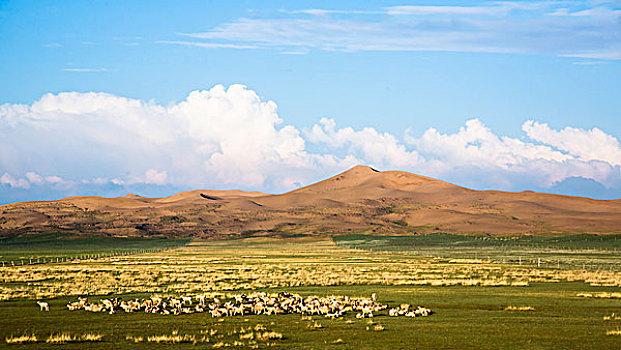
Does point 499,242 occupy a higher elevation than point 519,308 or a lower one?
higher

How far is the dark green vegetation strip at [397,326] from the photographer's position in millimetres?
23047

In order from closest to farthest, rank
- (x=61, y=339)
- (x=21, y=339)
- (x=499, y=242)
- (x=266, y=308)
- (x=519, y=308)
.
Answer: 1. (x=21, y=339)
2. (x=61, y=339)
3. (x=266, y=308)
4. (x=519, y=308)
5. (x=499, y=242)

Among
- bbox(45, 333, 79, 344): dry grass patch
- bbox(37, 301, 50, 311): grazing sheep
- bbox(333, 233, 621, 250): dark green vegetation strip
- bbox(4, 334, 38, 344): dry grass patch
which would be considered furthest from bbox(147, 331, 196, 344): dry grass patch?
bbox(333, 233, 621, 250): dark green vegetation strip

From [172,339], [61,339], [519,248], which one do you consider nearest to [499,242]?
[519,248]

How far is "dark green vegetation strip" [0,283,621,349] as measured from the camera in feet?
75.6

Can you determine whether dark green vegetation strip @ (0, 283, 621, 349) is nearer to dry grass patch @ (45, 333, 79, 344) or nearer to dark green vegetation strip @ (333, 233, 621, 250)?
dry grass patch @ (45, 333, 79, 344)

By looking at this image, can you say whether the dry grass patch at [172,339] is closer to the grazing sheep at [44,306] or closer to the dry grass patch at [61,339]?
the dry grass patch at [61,339]

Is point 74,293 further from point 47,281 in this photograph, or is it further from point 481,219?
point 481,219

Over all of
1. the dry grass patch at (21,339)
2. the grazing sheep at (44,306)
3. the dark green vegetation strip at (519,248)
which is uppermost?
the dark green vegetation strip at (519,248)

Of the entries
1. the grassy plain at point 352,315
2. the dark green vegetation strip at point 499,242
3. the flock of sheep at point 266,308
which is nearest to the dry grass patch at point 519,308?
the grassy plain at point 352,315

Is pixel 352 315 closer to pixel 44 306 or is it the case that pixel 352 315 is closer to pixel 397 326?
pixel 397 326

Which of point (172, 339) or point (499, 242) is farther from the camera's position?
point (499, 242)

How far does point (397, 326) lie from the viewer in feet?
89.3

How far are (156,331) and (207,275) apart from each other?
3073 cm
